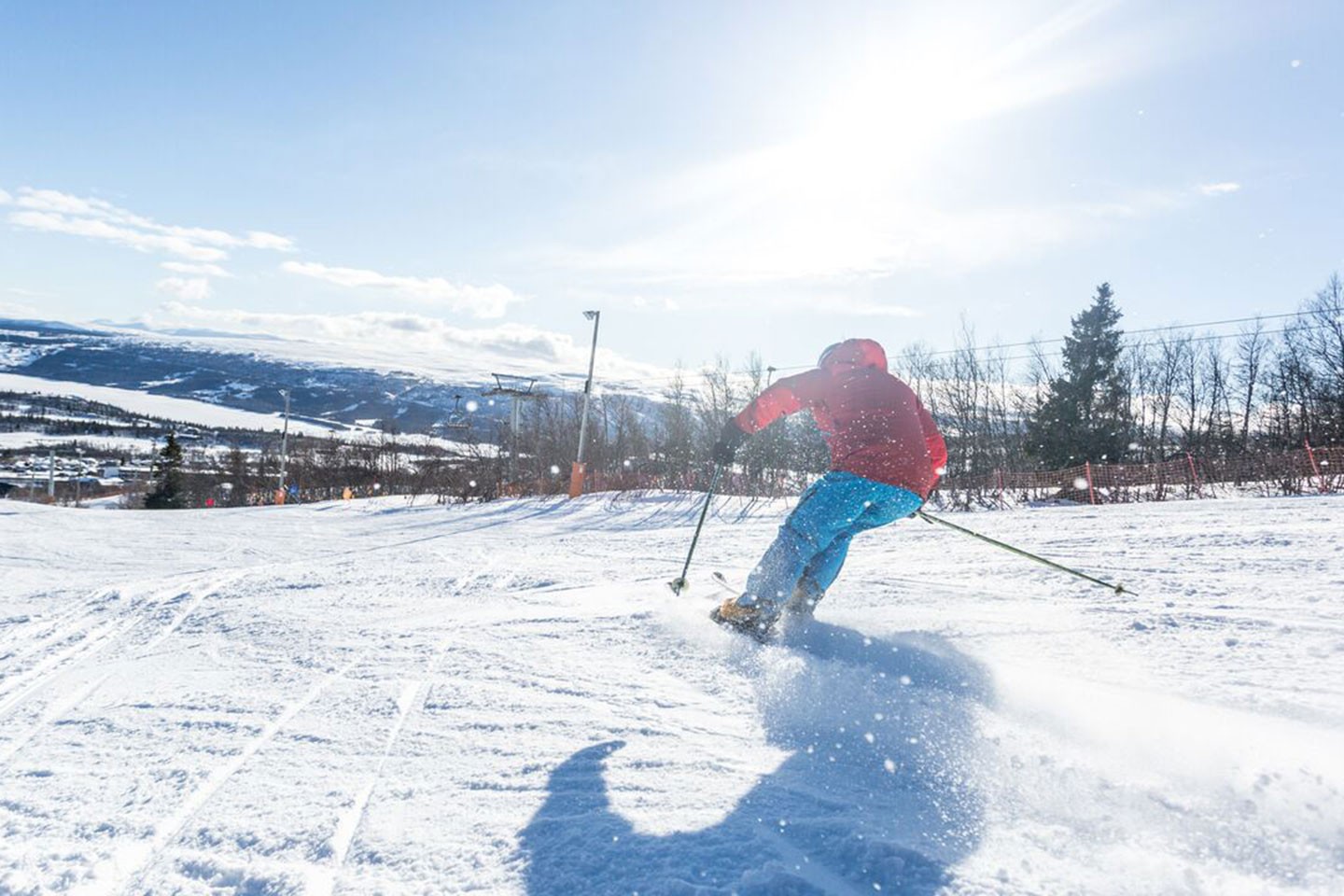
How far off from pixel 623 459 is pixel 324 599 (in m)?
24.2

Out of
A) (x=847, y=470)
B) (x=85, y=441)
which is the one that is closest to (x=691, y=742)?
(x=847, y=470)

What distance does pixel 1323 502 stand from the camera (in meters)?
7.70

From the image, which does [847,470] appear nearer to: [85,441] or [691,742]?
[691,742]

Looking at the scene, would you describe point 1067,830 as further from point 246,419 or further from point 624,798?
point 246,419

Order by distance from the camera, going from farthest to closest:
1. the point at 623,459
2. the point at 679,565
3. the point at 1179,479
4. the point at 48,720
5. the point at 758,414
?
the point at 623,459
the point at 1179,479
the point at 679,565
the point at 758,414
the point at 48,720

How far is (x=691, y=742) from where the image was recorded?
201 cm

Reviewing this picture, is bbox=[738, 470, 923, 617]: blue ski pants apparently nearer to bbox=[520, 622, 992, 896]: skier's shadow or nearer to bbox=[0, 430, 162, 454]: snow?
bbox=[520, 622, 992, 896]: skier's shadow

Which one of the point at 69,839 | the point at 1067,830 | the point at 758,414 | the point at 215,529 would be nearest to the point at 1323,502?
the point at 758,414

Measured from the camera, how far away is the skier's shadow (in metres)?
1.35

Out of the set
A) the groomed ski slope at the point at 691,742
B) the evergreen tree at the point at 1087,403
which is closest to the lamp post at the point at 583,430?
the groomed ski slope at the point at 691,742

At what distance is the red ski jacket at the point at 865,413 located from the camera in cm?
308

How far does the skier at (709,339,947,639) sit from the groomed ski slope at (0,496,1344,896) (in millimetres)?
310

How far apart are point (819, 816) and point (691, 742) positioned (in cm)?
52

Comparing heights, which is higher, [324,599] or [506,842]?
[506,842]
